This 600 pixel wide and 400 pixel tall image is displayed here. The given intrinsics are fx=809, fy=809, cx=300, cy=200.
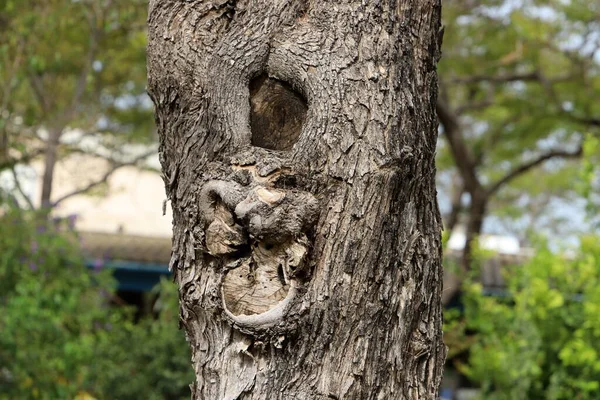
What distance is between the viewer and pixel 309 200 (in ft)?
8.06

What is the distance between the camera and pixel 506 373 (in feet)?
21.0

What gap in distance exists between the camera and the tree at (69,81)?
8438 millimetres

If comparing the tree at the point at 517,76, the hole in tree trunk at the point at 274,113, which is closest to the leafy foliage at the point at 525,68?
the tree at the point at 517,76

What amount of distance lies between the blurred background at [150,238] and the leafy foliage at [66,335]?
0.02m

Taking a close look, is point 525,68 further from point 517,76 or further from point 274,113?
point 274,113

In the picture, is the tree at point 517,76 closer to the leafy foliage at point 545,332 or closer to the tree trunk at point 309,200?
the leafy foliage at point 545,332

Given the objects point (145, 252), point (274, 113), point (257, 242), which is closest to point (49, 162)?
point (145, 252)

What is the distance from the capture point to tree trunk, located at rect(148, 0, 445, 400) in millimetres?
2426

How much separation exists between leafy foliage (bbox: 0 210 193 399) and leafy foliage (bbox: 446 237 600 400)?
2.59m

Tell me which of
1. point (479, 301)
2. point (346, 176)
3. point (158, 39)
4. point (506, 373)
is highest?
point (158, 39)

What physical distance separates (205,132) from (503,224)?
1089 inches

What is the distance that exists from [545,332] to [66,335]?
163 inches

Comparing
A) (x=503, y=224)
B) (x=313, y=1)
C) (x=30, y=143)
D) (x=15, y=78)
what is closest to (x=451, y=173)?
(x=503, y=224)

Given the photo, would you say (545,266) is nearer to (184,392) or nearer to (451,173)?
(184,392)
